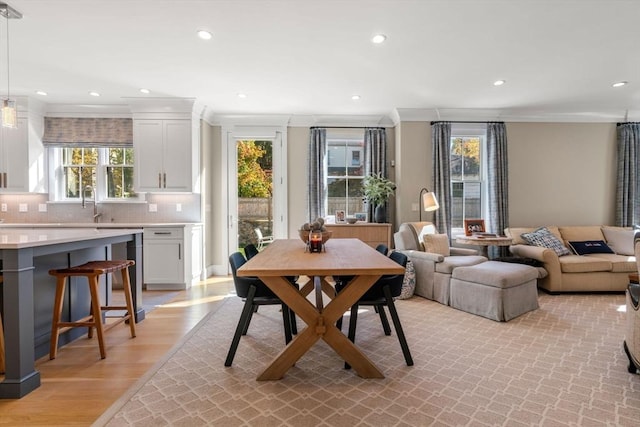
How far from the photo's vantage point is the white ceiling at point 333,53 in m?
2.52

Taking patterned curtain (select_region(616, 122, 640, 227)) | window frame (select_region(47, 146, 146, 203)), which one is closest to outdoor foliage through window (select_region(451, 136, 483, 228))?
patterned curtain (select_region(616, 122, 640, 227))

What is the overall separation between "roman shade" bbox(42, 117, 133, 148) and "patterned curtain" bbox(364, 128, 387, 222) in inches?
148


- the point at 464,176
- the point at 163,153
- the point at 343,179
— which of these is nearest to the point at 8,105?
the point at 163,153

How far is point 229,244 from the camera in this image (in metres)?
5.39

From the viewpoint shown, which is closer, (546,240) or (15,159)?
(546,240)

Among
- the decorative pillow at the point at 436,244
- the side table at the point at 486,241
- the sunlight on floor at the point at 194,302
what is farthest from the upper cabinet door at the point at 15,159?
the side table at the point at 486,241

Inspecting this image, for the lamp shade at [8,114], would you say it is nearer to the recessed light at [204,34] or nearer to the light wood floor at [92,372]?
the recessed light at [204,34]

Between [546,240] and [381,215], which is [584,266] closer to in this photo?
[546,240]

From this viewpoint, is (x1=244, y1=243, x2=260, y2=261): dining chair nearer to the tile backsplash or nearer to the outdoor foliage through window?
the tile backsplash

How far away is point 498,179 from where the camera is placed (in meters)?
5.06

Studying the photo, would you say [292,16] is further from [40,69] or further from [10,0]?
[40,69]

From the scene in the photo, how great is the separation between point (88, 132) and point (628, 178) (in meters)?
8.63

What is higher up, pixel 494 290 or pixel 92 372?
pixel 494 290

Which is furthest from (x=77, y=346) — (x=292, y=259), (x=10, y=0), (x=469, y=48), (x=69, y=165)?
(x=469, y=48)
